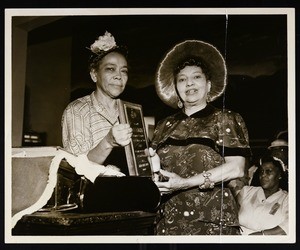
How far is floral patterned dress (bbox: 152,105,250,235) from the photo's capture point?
8.39 feet

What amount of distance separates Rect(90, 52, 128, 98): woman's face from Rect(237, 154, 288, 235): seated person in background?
80 centimetres

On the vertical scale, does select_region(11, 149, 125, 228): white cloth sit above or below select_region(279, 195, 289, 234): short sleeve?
above

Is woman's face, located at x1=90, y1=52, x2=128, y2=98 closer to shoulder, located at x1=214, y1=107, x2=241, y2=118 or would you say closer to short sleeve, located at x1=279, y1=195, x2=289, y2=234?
shoulder, located at x1=214, y1=107, x2=241, y2=118

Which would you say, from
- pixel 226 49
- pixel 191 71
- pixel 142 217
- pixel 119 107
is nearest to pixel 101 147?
pixel 119 107

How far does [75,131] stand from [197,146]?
1.99 ft

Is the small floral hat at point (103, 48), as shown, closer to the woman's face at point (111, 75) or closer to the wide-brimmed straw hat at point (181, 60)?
the woman's face at point (111, 75)

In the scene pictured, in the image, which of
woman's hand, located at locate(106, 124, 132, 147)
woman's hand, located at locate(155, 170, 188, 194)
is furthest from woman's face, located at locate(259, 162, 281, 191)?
woman's hand, located at locate(106, 124, 132, 147)

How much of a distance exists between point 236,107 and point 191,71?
285 mm

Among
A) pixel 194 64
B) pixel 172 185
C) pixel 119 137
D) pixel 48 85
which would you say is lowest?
pixel 172 185

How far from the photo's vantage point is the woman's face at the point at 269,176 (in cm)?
256

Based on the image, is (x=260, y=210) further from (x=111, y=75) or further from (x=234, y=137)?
(x=111, y=75)

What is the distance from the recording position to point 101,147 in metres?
A: 2.58

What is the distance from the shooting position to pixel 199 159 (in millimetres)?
2574

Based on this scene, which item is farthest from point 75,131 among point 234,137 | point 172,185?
point 234,137
